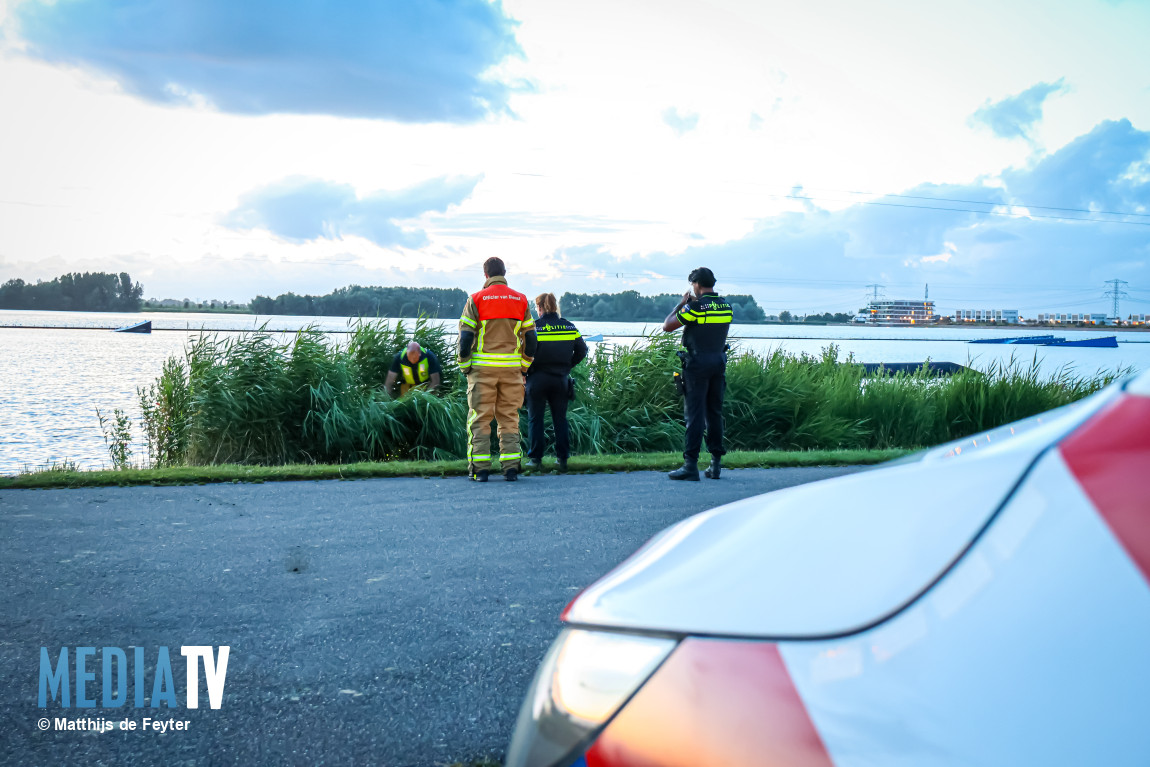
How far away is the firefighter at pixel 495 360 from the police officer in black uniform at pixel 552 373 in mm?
590

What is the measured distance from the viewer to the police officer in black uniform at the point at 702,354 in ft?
32.0

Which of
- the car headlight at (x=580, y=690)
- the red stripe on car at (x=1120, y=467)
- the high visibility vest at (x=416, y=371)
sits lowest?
the high visibility vest at (x=416, y=371)

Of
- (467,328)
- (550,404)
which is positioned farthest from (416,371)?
(467,328)

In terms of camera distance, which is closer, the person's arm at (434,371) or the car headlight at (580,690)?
the car headlight at (580,690)

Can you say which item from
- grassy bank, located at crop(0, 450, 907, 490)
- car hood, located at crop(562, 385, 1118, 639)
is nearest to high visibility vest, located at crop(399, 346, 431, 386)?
grassy bank, located at crop(0, 450, 907, 490)

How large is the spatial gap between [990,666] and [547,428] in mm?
11823

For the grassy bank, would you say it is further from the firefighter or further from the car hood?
the car hood

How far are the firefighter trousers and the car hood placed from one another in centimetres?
820

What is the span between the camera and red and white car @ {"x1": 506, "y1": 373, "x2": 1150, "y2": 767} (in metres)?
0.97

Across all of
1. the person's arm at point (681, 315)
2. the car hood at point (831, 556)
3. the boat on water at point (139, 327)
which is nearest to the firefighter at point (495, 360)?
the person's arm at point (681, 315)

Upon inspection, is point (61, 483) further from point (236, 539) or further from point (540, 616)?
point (540, 616)

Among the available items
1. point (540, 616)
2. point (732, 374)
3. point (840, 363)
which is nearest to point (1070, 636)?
point (540, 616)

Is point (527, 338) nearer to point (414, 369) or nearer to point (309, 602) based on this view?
point (414, 369)

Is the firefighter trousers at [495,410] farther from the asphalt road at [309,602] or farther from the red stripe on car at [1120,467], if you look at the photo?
the red stripe on car at [1120,467]
